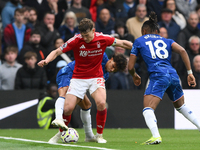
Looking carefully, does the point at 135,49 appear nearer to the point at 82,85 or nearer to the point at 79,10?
the point at 82,85

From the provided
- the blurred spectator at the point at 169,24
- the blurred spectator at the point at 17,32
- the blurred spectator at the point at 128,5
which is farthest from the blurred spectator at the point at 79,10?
the blurred spectator at the point at 169,24

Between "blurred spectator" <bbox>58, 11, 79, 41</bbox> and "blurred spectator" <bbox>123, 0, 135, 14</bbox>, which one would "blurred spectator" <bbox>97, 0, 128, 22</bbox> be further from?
"blurred spectator" <bbox>58, 11, 79, 41</bbox>

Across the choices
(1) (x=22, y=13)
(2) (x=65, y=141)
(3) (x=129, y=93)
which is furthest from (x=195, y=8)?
(2) (x=65, y=141)

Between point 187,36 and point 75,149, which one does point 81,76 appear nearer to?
point 75,149

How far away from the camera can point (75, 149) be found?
20.6 ft

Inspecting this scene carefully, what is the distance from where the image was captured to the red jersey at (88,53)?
739cm

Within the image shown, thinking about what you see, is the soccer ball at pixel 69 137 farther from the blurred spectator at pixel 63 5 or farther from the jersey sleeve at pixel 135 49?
the blurred spectator at pixel 63 5

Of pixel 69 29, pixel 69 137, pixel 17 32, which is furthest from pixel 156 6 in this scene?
pixel 69 137

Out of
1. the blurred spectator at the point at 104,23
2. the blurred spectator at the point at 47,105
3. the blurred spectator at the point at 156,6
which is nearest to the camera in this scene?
the blurred spectator at the point at 47,105

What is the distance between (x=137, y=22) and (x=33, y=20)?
3.22 meters

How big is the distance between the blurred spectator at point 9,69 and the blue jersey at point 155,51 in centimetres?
563

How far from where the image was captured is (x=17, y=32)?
1267 cm

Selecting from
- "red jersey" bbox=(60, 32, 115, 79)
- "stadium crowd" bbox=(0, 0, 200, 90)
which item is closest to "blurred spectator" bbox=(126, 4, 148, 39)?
"stadium crowd" bbox=(0, 0, 200, 90)

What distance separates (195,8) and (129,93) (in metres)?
4.65
